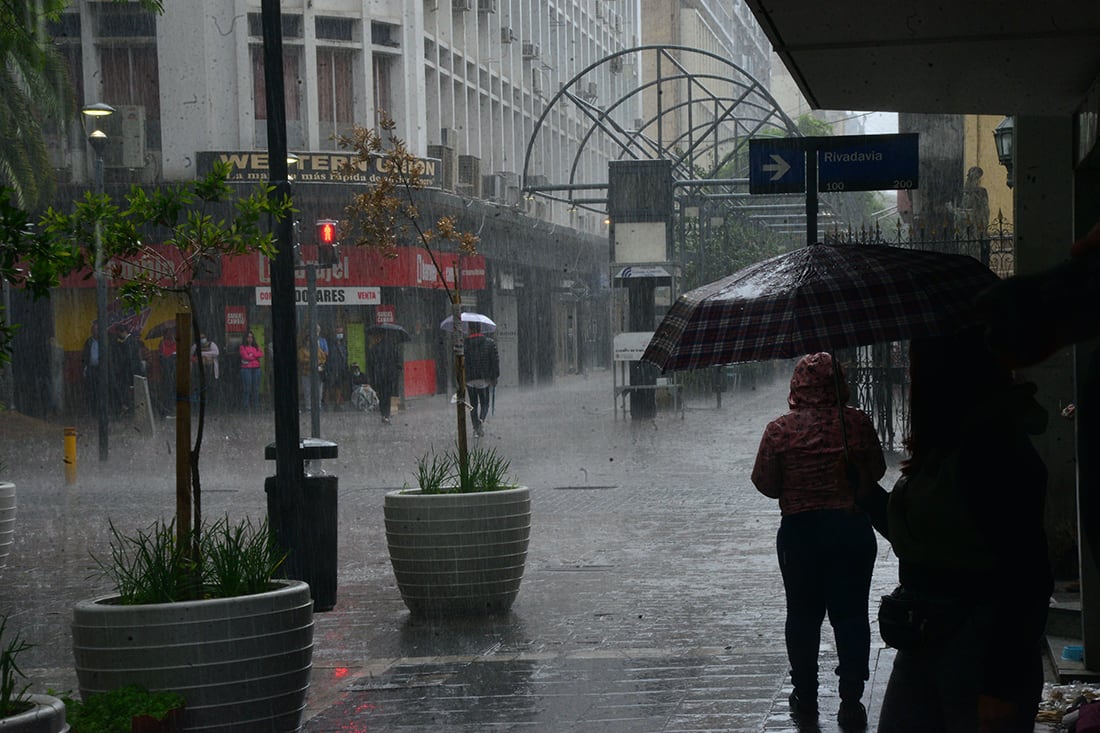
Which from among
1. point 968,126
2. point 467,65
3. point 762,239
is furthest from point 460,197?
point 968,126

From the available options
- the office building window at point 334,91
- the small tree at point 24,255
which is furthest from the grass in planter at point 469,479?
the office building window at point 334,91

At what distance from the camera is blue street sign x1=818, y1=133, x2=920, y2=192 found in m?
7.50


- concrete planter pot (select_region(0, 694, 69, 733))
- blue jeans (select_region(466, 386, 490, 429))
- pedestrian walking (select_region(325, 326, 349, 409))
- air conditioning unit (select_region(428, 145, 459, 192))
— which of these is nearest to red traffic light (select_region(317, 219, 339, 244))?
blue jeans (select_region(466, 386, 490, 429))

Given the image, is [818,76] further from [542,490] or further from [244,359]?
[244,359]

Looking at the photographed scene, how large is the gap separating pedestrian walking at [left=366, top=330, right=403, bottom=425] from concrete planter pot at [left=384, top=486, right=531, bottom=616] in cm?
2220

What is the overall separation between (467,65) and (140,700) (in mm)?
44609

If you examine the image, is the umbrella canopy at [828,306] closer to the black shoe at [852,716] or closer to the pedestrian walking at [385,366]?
the black shoe at [852,716]

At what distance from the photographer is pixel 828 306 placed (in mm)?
5645

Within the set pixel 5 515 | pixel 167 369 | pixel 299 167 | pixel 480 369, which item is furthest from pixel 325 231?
pixel 167 369

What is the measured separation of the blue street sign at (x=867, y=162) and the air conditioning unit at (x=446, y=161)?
36307 mm

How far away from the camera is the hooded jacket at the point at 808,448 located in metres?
6.49

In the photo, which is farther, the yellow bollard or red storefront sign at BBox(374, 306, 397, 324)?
red storefront sign at BBox(374, 306, 397, 324)

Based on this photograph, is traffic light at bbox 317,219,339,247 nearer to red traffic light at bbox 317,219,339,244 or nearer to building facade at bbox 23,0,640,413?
red traffic light at bbox 317,219,339,244

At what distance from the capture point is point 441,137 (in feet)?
148
